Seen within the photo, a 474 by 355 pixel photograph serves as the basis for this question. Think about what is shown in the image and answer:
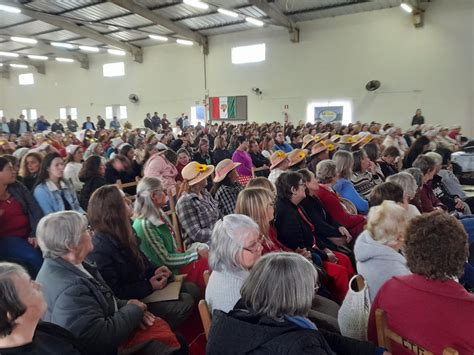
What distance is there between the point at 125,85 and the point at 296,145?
1434 centimetres

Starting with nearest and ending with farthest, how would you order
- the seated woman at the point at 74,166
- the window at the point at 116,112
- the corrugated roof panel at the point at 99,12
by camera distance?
the seated woman at the point at 74,166
the corrugated roof panel at the point at 99,12
the window at the point at 116,112

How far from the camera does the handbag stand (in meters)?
1.78

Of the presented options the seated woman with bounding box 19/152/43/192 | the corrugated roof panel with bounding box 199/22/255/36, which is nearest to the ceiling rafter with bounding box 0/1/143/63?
the corrugated roof panel with bounding box 199/22/255/36

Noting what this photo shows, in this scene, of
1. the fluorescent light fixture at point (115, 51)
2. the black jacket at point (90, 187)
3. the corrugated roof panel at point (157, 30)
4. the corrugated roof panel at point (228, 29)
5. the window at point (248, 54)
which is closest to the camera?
the black jacket at point (90, 187)

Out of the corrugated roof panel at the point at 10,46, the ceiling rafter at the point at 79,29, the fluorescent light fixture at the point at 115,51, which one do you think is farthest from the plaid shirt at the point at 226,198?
the corrugated roof panel at the point at 10,46

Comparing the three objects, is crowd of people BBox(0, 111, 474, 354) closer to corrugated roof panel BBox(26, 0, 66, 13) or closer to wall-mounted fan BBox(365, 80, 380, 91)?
wall-mounted fan BBox(365, 80, 380, 91)

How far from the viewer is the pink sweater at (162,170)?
4.98m

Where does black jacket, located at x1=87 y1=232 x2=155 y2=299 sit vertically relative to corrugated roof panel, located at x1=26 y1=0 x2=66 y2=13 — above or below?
below

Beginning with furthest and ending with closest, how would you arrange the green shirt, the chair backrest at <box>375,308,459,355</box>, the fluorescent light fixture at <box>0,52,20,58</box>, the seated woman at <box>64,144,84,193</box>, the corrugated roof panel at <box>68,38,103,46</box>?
the fluorescent light fixture at <box>0,52,20,58</box> → the corrugated roof panel at <box>68,38,103,46</box> → the seated woman at <box>64,144,84,193</box> → the green shirt → the chair backrest at <box>375,308,459,355</box>

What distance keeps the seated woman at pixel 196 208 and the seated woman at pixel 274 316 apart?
187 centimetres

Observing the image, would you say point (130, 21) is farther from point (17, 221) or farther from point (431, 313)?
point (431, 313)

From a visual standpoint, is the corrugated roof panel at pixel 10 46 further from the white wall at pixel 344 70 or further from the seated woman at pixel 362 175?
the seated woman at pixel 362 175

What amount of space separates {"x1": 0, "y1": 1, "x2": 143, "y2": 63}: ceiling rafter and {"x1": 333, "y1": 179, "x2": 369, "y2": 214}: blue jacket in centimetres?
1183

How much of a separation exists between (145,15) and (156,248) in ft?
43.8
